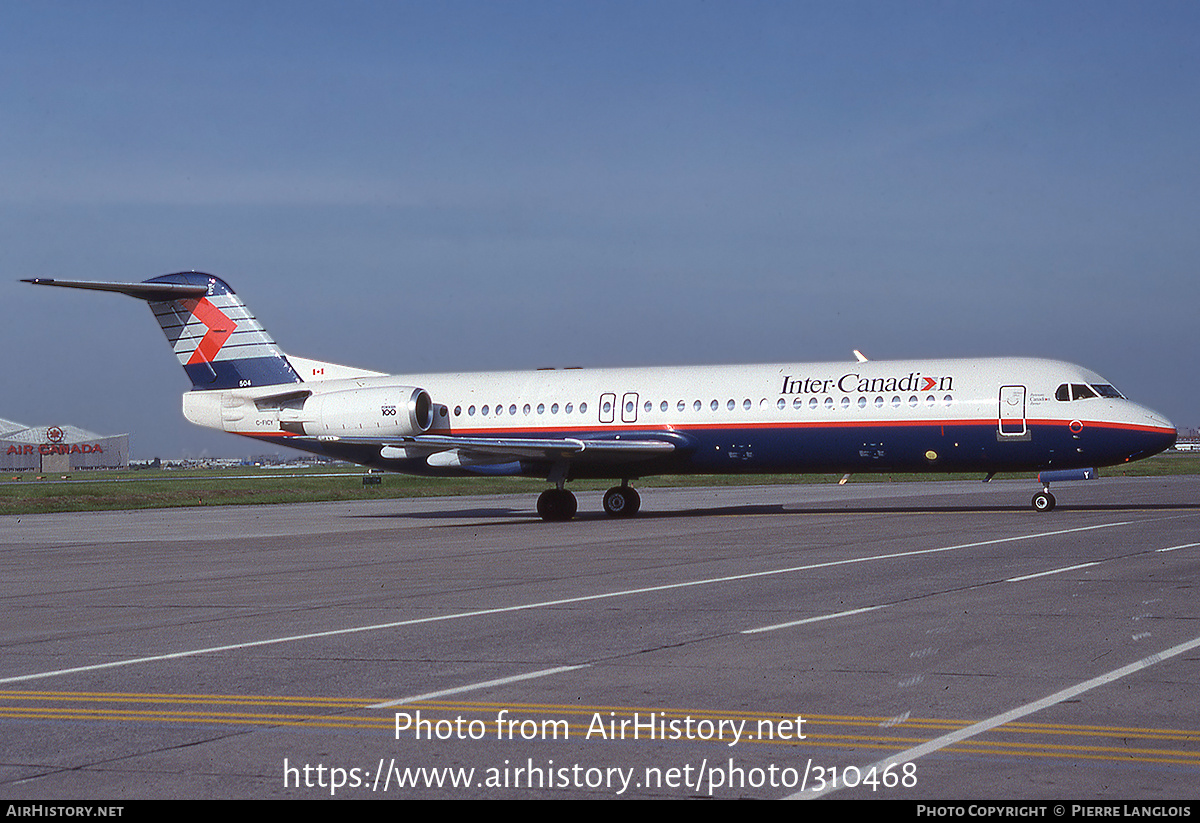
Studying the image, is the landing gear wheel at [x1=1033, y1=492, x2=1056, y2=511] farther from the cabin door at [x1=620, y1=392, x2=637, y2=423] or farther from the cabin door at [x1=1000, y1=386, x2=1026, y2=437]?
the cabin door at [x1=620, y1=392, x2=637, y2=423]

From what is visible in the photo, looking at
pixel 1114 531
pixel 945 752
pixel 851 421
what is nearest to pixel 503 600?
pixel 945 752

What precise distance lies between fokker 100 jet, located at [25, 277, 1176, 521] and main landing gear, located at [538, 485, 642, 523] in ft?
0.13

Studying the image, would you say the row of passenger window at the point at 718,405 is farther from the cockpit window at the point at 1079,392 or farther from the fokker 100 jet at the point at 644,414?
the cockpit window at the point at 1079,392

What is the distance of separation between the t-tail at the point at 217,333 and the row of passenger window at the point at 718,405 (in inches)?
238

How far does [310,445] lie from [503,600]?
71.1 ft

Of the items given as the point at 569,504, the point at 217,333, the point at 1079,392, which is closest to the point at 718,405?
the point at 569,504

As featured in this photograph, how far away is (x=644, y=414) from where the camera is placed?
31.9 meters

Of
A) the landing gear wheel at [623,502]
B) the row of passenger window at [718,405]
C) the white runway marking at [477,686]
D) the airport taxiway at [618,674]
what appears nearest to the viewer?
the airport taxiway at [618,674]

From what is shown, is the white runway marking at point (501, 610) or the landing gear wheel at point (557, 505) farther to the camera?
the landing gear wheel at point (557, 505)

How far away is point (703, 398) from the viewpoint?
31.3m

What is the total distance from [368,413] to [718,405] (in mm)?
9314

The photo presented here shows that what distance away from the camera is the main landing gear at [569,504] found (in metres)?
32.6

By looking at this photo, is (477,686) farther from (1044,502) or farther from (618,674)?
(1044,502)

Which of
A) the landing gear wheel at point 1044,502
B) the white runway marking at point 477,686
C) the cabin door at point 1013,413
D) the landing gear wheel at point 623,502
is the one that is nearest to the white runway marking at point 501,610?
the white runway marking at point 477,686
